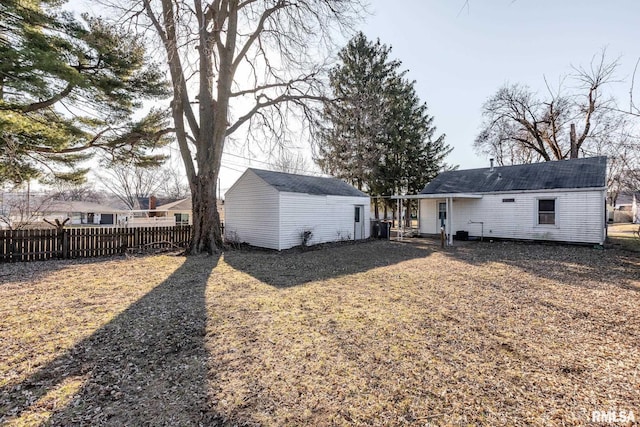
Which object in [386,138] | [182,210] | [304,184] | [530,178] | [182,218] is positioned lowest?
[182,218]

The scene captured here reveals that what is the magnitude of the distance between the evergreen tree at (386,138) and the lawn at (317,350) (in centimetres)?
1671

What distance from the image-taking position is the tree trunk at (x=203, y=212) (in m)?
11.6

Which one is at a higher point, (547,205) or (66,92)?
(66,92)

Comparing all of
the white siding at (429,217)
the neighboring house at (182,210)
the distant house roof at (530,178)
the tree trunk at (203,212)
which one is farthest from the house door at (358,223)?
the neighboring house at (182,210)

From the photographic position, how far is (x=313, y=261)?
1008 centimetres

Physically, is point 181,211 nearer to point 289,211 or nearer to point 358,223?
point 358,223

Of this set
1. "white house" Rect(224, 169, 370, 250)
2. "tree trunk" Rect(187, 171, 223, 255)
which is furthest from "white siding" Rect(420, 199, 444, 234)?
"tree trunk" Rect(187, 171, 223, 255)

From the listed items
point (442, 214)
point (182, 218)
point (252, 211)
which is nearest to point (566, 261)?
point (442, 214)

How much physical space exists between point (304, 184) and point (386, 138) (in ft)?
38.1

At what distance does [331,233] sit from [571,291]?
9.87 meters

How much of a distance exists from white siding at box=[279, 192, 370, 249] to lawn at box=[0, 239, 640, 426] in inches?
215

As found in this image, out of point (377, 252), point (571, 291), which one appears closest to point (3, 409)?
point (571, 291)

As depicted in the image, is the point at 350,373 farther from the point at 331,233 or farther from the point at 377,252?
the point at 331,233

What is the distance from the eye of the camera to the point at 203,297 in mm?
5867
